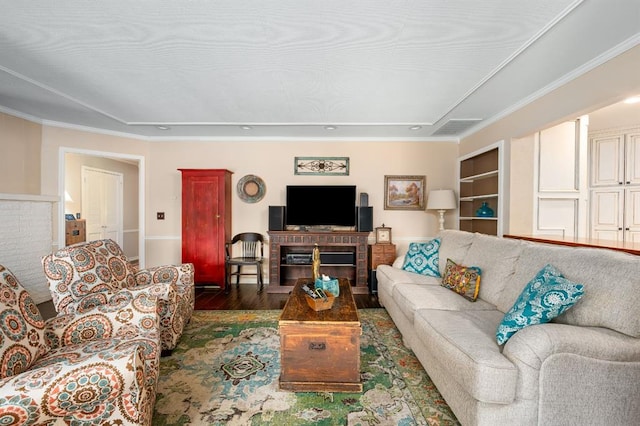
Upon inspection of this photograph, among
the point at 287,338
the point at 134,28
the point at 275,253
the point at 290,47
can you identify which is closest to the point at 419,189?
the point at 275,253

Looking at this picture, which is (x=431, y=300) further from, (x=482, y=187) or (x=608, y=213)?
(x=608, y=213)

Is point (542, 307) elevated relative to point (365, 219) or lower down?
lower down

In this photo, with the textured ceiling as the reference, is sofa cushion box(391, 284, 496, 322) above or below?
below

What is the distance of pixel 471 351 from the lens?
53.0 inches

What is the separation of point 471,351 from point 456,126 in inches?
131

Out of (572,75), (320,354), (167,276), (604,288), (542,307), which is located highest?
(572,75)

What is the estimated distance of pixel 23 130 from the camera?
3.47 m

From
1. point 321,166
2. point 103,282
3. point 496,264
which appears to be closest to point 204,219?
point 321,166

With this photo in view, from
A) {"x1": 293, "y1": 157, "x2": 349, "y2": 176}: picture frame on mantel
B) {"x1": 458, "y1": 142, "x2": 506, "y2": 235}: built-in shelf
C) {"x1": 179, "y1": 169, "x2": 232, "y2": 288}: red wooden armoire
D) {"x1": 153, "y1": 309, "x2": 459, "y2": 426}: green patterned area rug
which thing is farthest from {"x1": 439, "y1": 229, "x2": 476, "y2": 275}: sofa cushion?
{"x1": 179, "y1": 169, "x2": 232, "y2": 288}: red wooden armoire

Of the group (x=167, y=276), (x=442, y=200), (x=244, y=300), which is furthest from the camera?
(x=442, y=200)

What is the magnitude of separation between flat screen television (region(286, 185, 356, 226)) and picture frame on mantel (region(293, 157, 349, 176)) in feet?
1.10

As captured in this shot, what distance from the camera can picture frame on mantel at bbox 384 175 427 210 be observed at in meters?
4.39

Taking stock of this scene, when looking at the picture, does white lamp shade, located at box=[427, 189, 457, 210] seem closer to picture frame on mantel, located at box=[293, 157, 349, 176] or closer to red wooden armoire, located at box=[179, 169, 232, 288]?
picture frame on mantel, located at box=[293, 157, 349, 176]

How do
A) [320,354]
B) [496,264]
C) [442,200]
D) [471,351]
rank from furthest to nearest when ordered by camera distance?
[442,200], [496,264], [320,354], [471,351]
